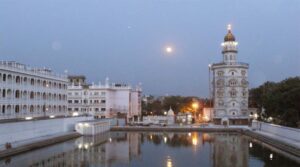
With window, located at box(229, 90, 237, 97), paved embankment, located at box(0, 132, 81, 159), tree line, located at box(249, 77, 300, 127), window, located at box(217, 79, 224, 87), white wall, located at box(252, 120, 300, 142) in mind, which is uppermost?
window, located at box(217, 79, 224, 87)

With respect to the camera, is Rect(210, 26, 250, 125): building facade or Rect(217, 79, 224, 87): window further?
Rect(217, 79, 224, 87): window

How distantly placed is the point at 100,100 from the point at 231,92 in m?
23.7

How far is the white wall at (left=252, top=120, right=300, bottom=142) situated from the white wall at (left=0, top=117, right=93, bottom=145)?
82.6ft

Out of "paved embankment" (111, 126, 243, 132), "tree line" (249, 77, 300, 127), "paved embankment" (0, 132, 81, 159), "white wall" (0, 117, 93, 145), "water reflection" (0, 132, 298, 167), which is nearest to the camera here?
"paved embankment" (0, 132, 81, 159)

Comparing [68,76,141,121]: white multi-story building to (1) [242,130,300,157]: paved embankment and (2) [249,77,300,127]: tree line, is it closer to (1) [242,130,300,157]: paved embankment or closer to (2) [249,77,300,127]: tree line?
(1) [242,130,300,157]: paved embankment

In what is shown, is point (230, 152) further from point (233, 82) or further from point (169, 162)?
point (233, 82)

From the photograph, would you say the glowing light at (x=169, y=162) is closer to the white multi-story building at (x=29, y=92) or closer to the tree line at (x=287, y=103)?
the white multi-story building at (x=29, y=92)

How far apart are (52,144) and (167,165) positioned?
1508 centimetres

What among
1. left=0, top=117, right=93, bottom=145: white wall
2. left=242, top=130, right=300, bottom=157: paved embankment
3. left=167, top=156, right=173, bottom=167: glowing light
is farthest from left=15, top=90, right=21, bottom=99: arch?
left=242, top=130, right=300, bottom=157: paved embankment

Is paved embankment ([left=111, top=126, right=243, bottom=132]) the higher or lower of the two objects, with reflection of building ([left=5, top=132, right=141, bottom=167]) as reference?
higher

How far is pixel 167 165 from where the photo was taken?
105 feet

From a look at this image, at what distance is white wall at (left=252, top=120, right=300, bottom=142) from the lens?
135ft

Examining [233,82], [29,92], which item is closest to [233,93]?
[233,82]

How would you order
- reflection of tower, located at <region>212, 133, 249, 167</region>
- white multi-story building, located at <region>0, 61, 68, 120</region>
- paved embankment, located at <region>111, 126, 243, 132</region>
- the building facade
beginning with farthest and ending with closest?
the building facade
paved embankment, located at <region>111, 126, 243, 132</region>
white multi-story building, located at <region>0, 61, 68, 120</region>
reflection of tower, located at <region>212, 133, 249, 167</region>
